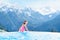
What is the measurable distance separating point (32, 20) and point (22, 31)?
20 centimetres

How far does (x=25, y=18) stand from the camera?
2133 millimetres

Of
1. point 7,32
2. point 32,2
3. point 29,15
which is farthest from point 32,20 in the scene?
point 7,32

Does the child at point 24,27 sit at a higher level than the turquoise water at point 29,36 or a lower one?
higher

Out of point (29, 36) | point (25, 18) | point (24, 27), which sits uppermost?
point (25, 18)

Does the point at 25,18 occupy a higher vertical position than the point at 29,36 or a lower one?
higher

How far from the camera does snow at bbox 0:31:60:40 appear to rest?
6.72 feet

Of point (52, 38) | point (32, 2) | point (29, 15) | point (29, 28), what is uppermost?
point (32, 2)

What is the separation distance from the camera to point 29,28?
212 centimetres

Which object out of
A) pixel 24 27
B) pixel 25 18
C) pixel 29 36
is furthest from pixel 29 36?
pixel 25 18

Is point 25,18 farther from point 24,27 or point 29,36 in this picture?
point 29,36

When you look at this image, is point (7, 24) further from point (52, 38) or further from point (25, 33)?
point (52, 38)

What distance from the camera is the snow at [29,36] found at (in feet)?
6.72

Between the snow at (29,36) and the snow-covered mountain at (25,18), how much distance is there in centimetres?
7

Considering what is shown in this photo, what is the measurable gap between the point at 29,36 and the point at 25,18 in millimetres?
248
